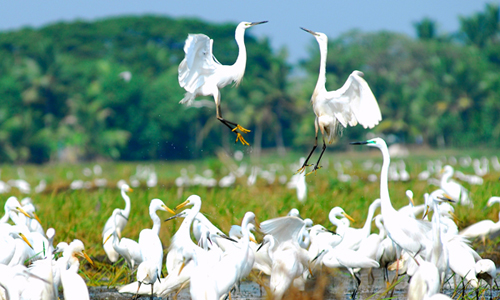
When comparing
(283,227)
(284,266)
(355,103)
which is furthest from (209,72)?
(284,266)

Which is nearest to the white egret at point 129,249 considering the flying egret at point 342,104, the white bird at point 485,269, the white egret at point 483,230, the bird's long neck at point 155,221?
the bird's long neck at point 155,221

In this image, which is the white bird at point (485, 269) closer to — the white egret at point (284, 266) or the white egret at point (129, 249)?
the white egret at point (284, 266)

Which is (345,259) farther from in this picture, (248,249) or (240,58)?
(240,58)

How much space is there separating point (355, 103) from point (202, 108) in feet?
100

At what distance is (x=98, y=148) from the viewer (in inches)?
1309

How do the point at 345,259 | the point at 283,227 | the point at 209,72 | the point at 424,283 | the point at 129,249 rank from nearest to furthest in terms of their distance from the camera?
the point at 424,283 < the point at 283,227 < the point at 209,72 < the point at 345,259 < the point at 129,249

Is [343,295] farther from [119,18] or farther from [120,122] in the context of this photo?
[119,18]

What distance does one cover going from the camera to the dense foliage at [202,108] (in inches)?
1310

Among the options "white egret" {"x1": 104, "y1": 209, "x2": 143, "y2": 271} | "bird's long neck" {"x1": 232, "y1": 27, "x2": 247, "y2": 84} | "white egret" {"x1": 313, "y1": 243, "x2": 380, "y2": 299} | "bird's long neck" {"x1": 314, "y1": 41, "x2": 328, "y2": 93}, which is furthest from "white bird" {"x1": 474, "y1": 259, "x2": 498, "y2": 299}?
"white egret" {"x1": 104, "y1": 209, "x2": 143, "y2": 271}

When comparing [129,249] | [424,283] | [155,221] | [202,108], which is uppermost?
[424,283]

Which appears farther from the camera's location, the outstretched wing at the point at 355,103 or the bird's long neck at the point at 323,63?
the bird's long neck at the point at 323,63

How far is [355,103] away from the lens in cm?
544

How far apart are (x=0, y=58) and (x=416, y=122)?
26026mm

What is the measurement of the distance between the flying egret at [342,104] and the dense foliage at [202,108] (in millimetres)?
23226
